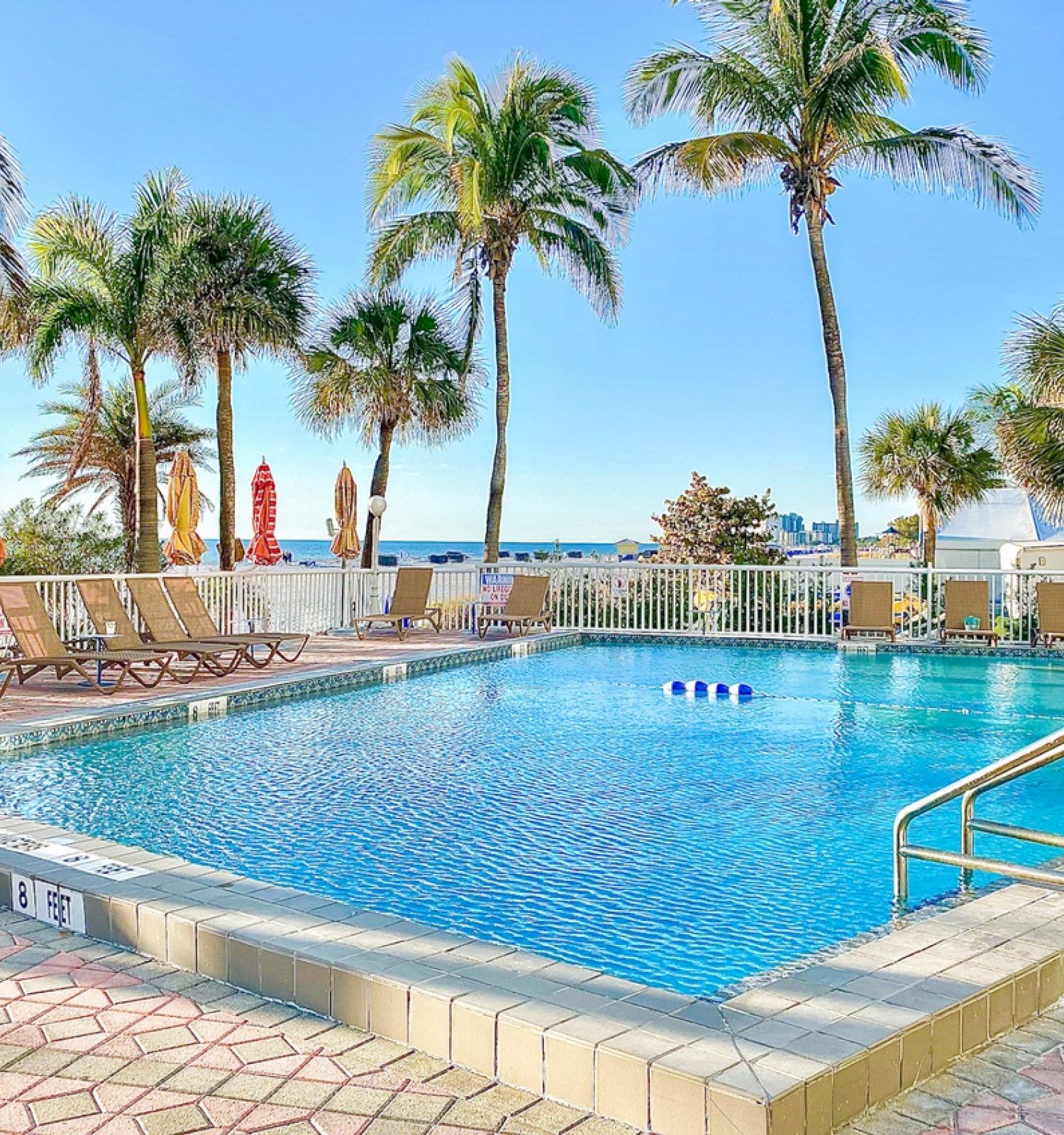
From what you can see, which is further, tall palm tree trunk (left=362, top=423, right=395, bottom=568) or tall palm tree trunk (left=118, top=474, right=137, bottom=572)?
tall palm tree trunk (left=118, top=474, right=137, bottom=572)

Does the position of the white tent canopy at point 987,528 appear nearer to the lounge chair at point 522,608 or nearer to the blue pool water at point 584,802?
the lounge chair at point 522,608

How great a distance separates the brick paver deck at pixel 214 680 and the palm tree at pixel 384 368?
6366 mm

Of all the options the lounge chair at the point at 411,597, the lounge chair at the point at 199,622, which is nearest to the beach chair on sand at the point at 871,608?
the lounge chair at the point at 411,597

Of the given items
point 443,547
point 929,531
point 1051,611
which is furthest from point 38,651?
point 443,547

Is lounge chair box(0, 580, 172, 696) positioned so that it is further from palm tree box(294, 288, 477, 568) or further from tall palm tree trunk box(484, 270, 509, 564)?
palm tree box(294, 288, 477, 568)

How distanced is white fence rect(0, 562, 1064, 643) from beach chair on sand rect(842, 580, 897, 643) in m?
0.29

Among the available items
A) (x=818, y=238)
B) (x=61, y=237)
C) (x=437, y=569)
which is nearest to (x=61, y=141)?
(x=61, y=237)

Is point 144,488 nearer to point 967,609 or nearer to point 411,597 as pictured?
point 411,597

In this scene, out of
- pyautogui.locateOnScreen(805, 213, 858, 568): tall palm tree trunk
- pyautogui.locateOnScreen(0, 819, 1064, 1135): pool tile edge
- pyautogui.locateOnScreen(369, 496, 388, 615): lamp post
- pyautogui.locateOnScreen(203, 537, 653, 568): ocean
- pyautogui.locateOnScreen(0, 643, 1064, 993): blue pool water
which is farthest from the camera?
pyautogui.locateOnScreen(203, 537, 653, 568): ocean

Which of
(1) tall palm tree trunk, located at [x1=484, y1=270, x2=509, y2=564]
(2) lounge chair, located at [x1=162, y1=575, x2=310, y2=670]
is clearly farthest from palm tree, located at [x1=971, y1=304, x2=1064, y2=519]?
(2) lounge chair, located at [x1=162, y1=575, x2=310, y2=670]

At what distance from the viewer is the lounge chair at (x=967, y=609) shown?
13875 millimetres

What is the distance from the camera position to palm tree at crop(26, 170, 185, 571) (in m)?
17.7

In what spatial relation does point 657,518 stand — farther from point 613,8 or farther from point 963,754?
point 963,754

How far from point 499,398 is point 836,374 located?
547cm
